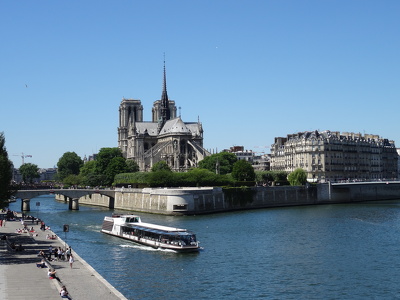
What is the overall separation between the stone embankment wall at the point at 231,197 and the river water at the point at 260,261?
12.1 meters

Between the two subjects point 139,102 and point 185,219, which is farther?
point 139,102

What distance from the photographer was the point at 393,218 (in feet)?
235

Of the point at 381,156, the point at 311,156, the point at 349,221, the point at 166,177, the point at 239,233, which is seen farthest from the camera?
the point at 381,156

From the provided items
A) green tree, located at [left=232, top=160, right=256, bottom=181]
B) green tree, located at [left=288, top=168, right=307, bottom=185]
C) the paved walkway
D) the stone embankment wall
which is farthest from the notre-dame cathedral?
the paved walkway

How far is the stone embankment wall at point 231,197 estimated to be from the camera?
260ft

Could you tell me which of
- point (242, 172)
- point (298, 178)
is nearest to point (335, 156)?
point (298, 178)

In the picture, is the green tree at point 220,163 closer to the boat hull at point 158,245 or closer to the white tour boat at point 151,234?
the white tour boat at point 151,234

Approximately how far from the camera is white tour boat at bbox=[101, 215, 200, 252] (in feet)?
152

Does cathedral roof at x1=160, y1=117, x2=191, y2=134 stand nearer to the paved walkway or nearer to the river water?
the river water

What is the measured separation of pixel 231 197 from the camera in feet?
290

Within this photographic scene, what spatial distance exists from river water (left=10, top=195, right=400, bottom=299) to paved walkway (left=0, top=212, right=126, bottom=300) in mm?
2191

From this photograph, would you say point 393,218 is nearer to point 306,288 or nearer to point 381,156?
point 306,288

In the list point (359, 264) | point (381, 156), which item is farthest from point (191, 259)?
point (381, 156)

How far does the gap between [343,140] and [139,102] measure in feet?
256
